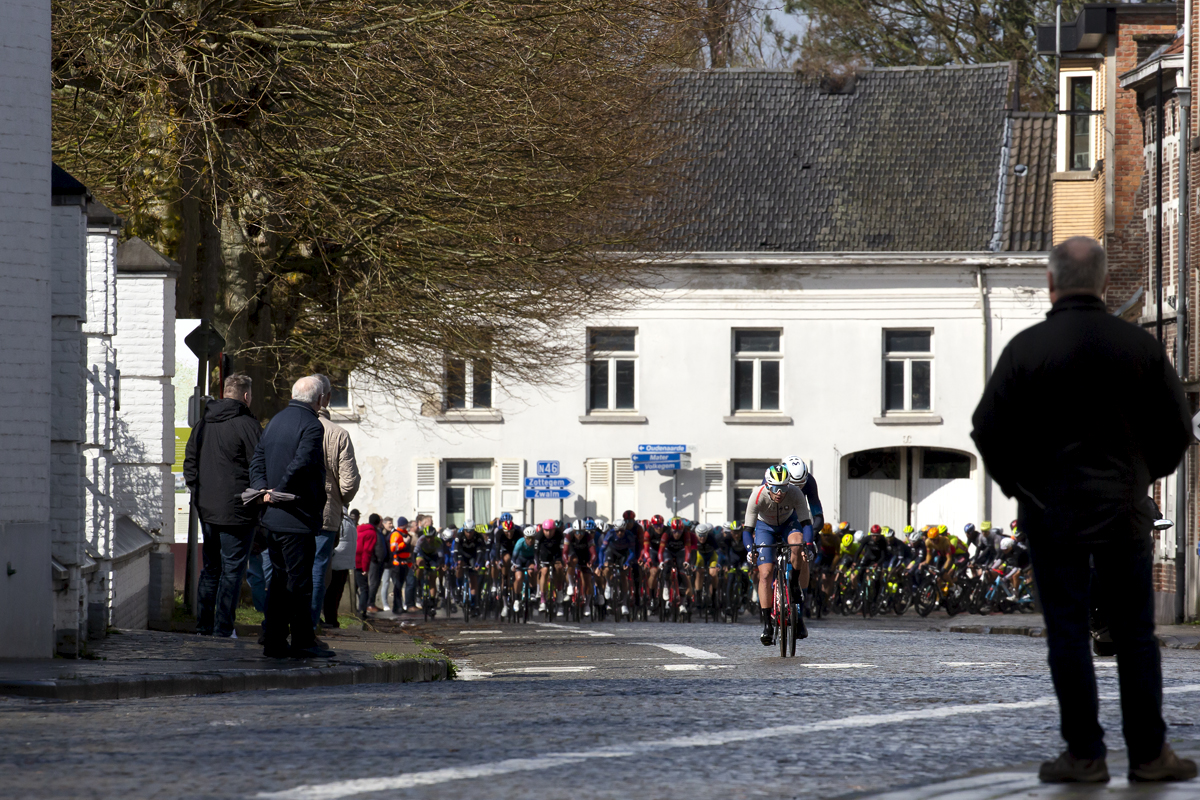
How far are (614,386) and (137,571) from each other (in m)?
27.6

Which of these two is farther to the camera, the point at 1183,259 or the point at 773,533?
the point at 1183,259

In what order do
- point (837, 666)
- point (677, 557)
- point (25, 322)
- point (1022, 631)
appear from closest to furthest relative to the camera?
point (25, 322) → point (837, 666) → point (1022, 631) → point (677, 557)

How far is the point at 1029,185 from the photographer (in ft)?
138

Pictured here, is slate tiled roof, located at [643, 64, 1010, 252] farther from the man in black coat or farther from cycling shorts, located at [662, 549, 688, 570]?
the man in black coat

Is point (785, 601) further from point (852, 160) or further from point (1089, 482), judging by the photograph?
point (852, 160)

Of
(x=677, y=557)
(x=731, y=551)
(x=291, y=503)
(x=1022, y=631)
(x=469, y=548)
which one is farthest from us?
(x=469, y=548)

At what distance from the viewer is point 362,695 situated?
938 cm

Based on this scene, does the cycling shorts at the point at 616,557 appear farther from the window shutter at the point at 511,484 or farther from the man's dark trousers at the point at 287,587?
the man's dark trousers at the point at 287,587

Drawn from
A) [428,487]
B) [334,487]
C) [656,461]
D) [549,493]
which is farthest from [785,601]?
[428,487]

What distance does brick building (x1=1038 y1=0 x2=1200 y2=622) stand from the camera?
29.2m

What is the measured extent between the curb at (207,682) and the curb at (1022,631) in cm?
1113

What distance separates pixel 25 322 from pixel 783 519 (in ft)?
22.1

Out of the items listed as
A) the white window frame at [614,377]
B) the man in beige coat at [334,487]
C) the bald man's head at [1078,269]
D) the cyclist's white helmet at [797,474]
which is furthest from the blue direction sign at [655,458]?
the bald man's head at [1078,269]

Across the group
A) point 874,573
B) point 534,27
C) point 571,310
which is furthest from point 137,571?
point 874,573
